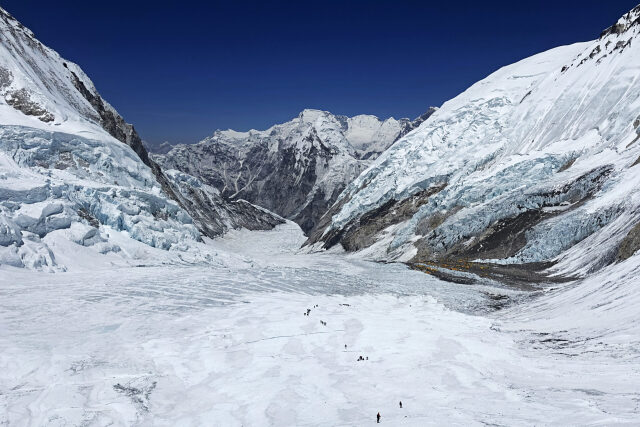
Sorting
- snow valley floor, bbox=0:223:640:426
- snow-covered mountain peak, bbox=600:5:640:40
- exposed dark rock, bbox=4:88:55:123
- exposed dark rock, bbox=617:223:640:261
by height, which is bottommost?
snow valley floor, bbox=0:223:640:426

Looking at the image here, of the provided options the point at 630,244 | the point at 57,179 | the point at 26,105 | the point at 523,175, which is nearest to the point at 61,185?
the point at 57,179

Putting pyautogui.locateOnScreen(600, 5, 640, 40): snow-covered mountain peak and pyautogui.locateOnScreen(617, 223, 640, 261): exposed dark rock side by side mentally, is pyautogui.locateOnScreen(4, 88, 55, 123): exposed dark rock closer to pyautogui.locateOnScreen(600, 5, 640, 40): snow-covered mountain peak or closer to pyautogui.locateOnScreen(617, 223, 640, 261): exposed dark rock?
pyautogui.locateOnScreen(617, 223, 640, 261): exposed dark rock

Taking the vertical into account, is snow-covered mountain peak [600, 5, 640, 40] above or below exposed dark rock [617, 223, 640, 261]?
above

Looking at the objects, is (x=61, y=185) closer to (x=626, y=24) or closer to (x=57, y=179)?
(x=57, y=179)

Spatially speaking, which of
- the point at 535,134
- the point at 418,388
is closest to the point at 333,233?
the point at 535,134

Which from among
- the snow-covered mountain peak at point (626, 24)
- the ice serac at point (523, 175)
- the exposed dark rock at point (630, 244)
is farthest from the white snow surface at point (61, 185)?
the snow-covered mountain peak at point (626, 24)

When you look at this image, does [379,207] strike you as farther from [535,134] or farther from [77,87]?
[77,87]

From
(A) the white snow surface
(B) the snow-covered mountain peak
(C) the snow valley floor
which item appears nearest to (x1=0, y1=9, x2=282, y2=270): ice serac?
(A) the white snow surface
